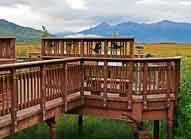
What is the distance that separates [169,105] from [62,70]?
3065 mm

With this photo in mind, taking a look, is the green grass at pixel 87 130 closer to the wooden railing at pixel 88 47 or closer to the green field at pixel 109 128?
the green field at pixel 109 128

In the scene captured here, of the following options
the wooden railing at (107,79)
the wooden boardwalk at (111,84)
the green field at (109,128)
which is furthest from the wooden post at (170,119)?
the green field at (109,128)

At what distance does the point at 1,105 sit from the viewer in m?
7.96

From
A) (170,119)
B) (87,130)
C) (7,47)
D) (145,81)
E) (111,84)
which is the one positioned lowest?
(87,130)

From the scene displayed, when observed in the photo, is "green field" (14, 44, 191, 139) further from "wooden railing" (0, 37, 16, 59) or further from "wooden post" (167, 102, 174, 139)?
"wooden railing" (0, 37, 16, 59)

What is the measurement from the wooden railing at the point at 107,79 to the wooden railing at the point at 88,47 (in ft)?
1.02

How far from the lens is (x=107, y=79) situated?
1019cm

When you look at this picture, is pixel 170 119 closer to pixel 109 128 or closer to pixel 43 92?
pixel 43 92

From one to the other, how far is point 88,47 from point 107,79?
1348 millimetres

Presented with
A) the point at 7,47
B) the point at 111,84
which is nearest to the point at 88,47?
the point at 111,84

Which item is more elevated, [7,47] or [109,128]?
[7,47]

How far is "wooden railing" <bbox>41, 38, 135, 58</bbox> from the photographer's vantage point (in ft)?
34.7

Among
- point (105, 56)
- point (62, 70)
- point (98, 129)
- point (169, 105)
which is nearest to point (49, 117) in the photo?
point (62, 70)

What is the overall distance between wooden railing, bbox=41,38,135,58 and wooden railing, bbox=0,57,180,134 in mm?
310
